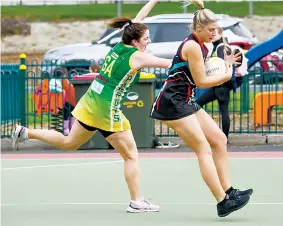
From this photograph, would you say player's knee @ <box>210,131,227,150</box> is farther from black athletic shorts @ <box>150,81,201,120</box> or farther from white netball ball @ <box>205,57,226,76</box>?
white netball ball @ <box>205,57,226,76</box>

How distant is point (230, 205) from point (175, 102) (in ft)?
3.34

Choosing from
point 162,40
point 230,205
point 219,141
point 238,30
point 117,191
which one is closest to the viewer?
point 230,205

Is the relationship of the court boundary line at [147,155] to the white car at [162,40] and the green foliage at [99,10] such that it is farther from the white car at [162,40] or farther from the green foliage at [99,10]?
the green foliage at [99,10]

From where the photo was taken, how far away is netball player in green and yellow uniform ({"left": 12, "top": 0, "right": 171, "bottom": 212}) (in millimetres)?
9727

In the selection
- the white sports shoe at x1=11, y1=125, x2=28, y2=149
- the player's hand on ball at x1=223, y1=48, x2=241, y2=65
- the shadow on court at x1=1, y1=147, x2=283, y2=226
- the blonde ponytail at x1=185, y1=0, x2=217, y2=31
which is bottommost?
the shadow on court at x1=1, y1=147, x2=283, y2=226

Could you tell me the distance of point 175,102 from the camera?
9523mm

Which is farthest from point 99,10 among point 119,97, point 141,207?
point 141,207

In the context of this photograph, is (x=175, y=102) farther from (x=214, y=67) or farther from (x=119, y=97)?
(x=119, y=97)

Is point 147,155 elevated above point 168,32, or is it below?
below

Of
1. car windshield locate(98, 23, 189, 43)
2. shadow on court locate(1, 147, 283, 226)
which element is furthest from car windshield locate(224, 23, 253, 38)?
shadow on court locate(1, 147, 283, 226)

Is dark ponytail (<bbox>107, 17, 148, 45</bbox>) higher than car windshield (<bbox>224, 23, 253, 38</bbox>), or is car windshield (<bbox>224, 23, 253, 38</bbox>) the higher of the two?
dark ponytail (<bbox>107, 17, 148, 45</bbox>)

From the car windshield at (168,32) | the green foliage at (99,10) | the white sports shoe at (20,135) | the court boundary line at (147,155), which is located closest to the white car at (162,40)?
the car windshield at (168,32)

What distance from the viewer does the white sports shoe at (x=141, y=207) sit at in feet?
32.4

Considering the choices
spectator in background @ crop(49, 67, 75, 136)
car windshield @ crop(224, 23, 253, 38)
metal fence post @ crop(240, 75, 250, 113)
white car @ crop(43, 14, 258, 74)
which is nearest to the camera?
spectator in background @ crop(49, 67, 75, 136)
